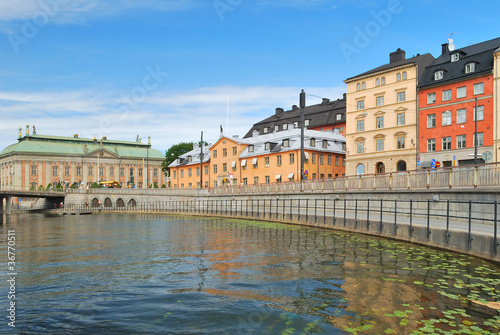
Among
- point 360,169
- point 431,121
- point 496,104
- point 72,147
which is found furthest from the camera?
point 72,147

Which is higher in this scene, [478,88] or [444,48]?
[444,48]

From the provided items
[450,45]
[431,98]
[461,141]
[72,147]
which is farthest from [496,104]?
[72,147]

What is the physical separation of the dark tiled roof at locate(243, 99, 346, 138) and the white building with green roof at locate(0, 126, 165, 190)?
51892 mm

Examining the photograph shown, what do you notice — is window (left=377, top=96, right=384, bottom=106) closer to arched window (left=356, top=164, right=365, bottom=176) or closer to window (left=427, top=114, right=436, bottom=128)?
window (left=427, top=114, right=436, bottom=128)

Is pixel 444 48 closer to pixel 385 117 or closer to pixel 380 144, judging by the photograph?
pixel 385 117

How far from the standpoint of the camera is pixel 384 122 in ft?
196

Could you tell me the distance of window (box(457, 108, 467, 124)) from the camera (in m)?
50.8

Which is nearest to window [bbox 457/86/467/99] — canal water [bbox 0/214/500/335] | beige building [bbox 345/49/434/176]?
beige building [bbox 345/49/434/176]

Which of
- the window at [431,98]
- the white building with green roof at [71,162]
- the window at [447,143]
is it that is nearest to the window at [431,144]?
the window at [447,143]

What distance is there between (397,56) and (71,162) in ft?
358

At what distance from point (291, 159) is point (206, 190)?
14.1m

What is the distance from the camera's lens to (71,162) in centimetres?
13638

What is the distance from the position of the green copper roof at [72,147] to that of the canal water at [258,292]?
126230 millimetres

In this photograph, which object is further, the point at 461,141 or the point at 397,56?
the point at 397,56
